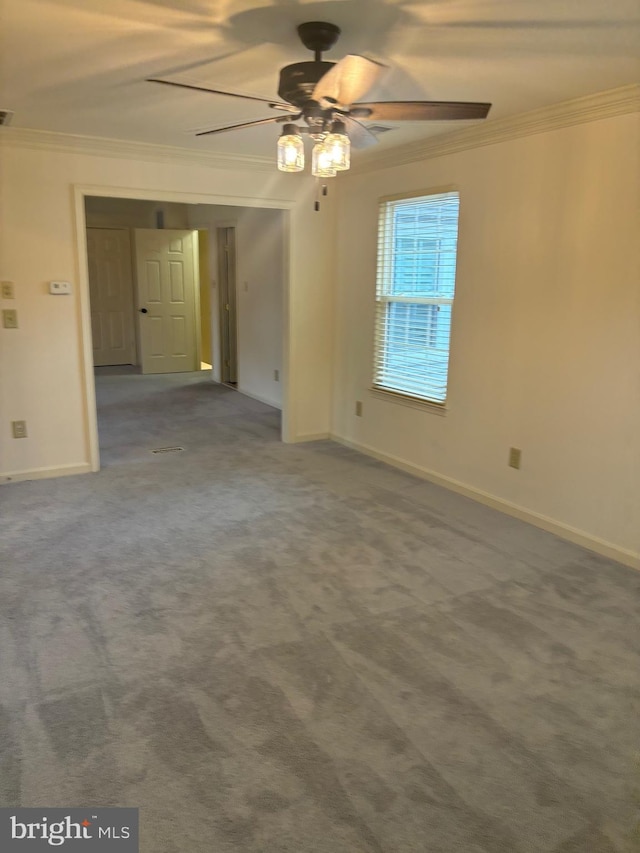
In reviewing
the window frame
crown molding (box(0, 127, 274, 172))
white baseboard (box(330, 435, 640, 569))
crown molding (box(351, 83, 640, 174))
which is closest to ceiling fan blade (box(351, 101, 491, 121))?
crown molding (box(351, 83, 640, 174))

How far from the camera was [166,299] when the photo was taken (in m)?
8.93

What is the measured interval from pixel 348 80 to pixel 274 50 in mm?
722

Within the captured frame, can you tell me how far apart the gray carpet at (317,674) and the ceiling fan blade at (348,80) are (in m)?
2.06

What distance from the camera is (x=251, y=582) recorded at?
→ 3016mm

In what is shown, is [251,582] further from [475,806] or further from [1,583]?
[475,806]

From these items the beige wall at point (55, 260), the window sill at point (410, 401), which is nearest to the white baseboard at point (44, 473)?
the beige wall at point (55, 260)

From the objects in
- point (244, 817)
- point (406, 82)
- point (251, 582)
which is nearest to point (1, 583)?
point (251, 582)

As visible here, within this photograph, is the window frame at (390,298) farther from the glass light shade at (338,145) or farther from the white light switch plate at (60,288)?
the white light switch plate at (60,288)

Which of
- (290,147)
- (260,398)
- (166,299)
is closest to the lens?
(290,147)

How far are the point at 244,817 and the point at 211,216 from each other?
7544mm

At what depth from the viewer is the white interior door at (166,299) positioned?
8.76m

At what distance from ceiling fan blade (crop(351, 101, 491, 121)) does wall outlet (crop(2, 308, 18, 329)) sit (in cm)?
290

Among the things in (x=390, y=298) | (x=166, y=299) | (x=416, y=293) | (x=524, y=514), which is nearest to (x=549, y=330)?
(x=524, y=514)

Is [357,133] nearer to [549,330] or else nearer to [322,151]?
[322,151]
